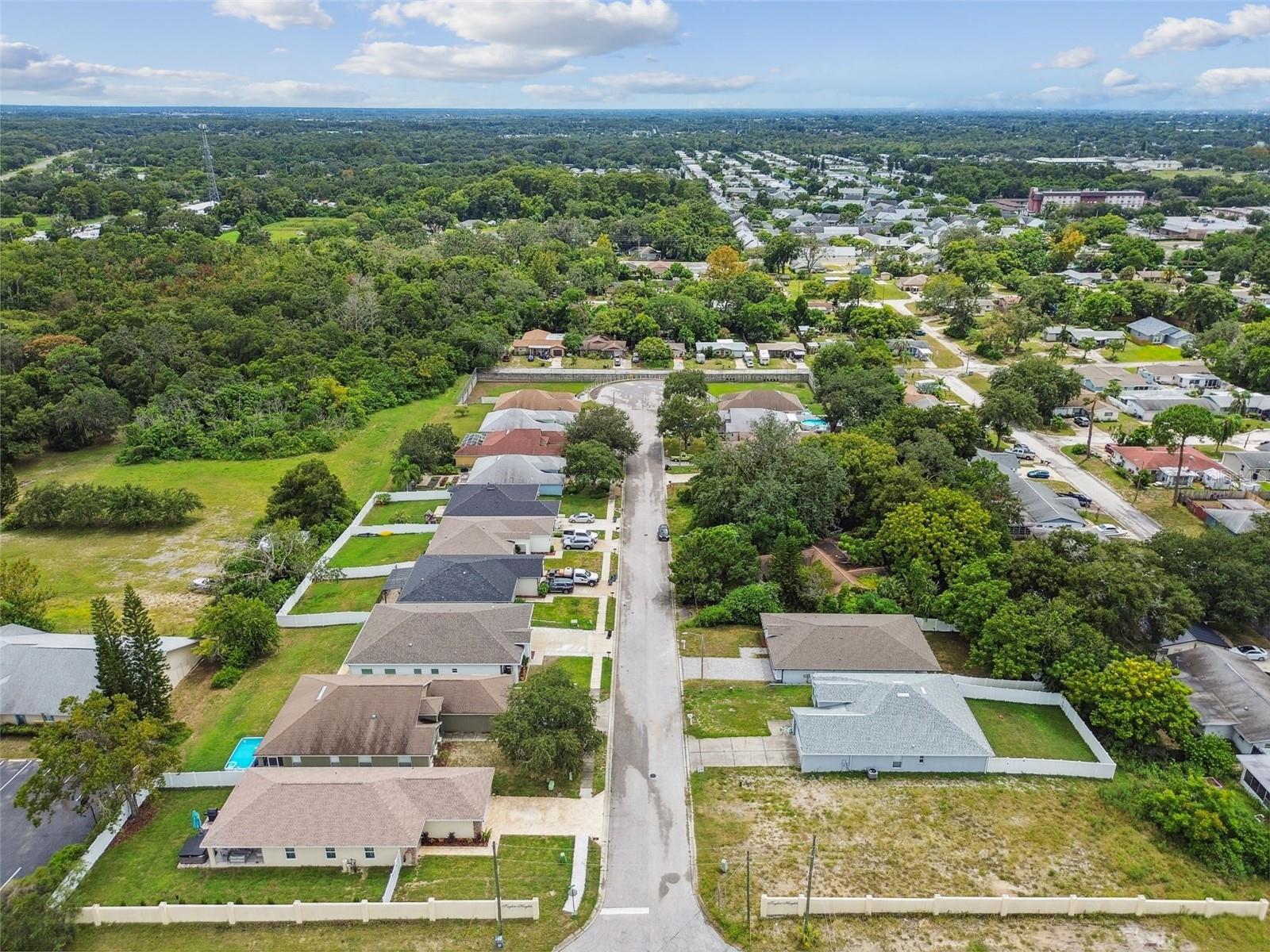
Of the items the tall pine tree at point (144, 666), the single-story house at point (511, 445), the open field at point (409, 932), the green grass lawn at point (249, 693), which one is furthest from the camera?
the single-story house at point (511, 445)

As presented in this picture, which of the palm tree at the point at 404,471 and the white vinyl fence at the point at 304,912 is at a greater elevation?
the white vinyl fence at the point at 304,912

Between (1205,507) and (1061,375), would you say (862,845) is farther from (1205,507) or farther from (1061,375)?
(1061,375)

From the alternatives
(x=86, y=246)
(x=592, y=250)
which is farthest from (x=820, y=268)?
(x=86, y=246)

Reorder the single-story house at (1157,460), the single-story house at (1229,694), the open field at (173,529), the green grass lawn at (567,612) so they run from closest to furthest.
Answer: the single-story house at (1229,694)
the green grass lawn at (567,612)
the open field at (173,529)
the single-story house at (1157,460)

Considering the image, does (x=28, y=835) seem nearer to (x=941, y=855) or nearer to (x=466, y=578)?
(x=466, y=578)

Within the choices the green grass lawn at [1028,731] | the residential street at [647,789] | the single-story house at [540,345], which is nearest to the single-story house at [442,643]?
the residential street at [647,789]

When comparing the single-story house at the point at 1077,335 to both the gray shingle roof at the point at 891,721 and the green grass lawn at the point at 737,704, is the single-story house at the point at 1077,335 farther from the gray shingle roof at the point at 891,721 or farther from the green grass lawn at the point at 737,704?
the green grass lawn at the point at 737,704

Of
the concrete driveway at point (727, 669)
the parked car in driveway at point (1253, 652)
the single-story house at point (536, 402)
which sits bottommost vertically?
the concrete driveway at point (727, 669)
